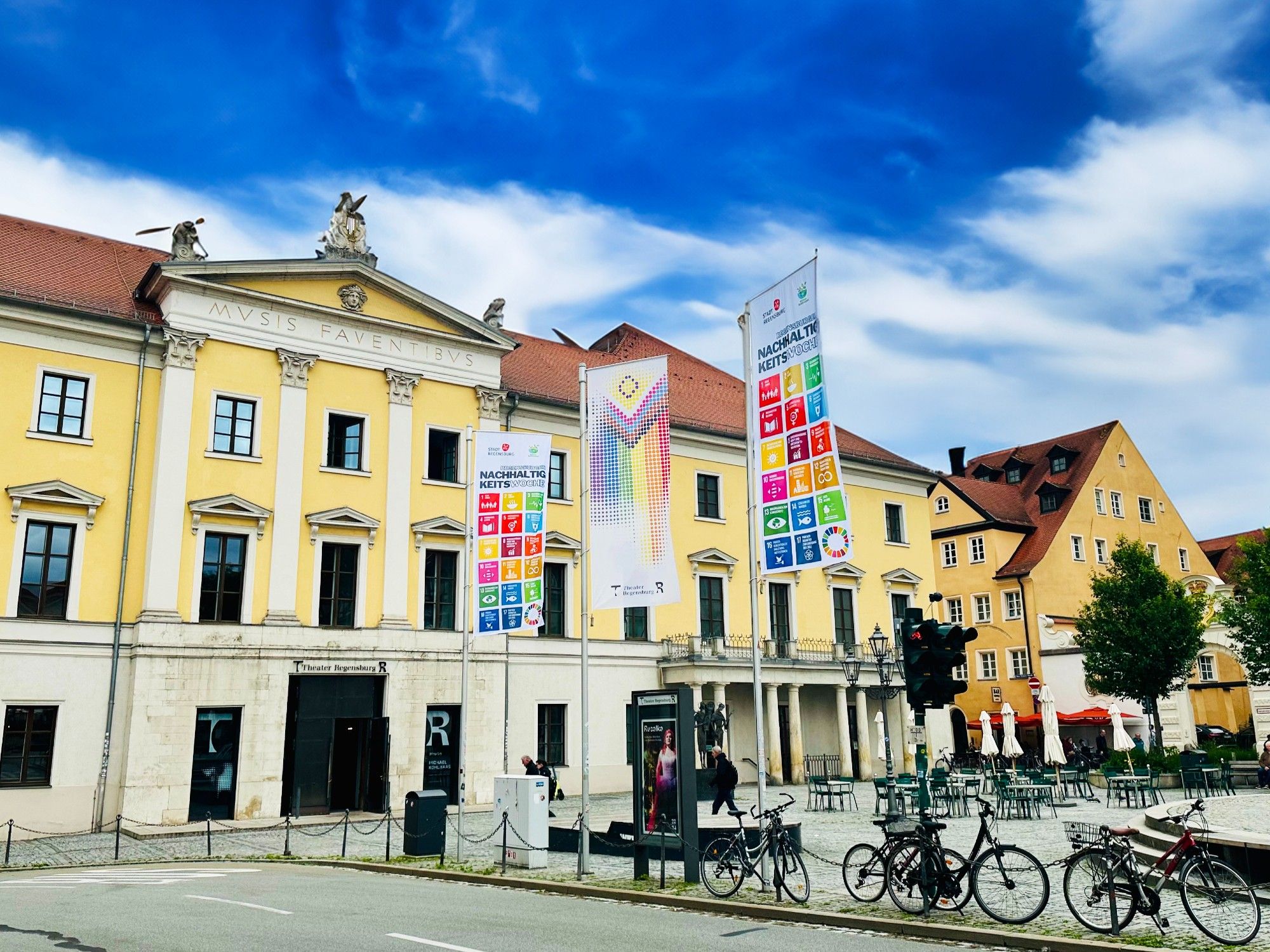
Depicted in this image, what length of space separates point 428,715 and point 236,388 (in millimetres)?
10938

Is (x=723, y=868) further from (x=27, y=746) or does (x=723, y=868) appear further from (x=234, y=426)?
(x=234, y=426)

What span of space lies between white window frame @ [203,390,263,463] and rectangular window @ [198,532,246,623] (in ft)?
7.00

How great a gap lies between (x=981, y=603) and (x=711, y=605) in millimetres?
23273

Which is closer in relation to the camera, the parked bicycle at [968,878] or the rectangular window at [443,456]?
the parked bicycle at [968,878]

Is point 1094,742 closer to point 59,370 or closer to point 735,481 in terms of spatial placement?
point 735,481

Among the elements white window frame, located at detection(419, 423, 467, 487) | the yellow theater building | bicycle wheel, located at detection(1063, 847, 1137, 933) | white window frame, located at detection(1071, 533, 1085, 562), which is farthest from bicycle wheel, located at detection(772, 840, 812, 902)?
white window frame, located at detection(1071, 533, 1085, 562)

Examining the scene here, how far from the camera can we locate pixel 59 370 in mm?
28781

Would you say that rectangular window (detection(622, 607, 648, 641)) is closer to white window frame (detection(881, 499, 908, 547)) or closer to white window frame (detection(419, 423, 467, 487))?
white window frame (detection(419, 423, 467, 487))

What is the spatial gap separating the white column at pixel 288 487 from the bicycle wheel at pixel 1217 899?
2423 centimetres

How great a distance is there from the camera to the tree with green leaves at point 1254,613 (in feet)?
143

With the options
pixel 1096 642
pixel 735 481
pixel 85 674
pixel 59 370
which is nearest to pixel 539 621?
pixel 85 674

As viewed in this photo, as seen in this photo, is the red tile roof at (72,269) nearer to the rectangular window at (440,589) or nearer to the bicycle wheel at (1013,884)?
the rectangular window at (440,589)

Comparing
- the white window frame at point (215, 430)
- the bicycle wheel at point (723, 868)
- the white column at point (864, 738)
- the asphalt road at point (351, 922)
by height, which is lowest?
the asphalt road at point (351, 922)

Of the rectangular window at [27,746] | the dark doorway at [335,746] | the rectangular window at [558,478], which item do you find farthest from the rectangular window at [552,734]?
the rectangular window at [27,746]
